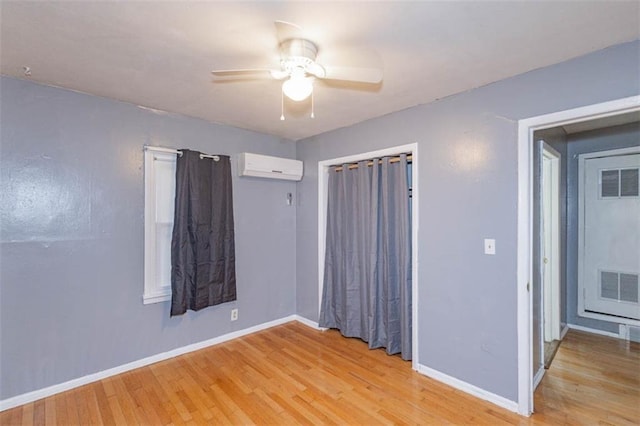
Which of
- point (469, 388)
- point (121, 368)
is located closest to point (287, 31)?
point (469, 388)

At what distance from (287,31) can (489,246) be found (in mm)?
2040

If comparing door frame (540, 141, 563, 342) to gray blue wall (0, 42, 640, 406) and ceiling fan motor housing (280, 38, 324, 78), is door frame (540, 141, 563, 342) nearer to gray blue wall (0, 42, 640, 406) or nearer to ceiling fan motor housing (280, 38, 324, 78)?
gray blue wall (0, 42, 640, 406)

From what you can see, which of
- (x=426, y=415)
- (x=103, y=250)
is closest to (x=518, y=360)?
(x=426, y=415)

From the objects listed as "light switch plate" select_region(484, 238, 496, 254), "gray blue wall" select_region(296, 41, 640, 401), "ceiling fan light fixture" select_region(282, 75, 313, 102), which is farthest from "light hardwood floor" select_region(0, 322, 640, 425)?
"ceiling fan light fixture" select_region(282, 75, 313, 102)

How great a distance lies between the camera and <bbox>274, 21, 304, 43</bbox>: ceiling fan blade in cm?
134

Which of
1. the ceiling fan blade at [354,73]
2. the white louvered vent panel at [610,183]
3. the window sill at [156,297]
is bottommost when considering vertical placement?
the window sill at [156,297]

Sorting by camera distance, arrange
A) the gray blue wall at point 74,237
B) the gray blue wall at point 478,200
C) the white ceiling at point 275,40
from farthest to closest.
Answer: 1. the gray blue wall at point 74,237
2. the gray blue wall at point 478,200
3. the white ceiling at point 275,40

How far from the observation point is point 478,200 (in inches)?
94.3

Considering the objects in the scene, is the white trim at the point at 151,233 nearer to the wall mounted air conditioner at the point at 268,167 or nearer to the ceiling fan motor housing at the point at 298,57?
the wall mounted air conditioner at the point at 268,167

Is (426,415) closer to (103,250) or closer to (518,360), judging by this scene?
(518,360)

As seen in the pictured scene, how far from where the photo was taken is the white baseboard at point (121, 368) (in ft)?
7.32

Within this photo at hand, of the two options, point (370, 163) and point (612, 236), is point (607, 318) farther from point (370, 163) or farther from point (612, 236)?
point (370, 163)

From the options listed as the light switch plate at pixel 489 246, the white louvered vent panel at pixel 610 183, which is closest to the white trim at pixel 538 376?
the light switch plate at pixel 489 246

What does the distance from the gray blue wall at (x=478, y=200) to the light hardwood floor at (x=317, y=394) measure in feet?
1.13
